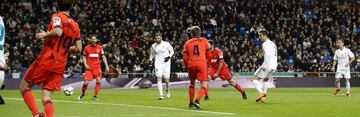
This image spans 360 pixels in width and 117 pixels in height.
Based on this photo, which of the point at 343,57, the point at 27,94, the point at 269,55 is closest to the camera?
the point at 27,94

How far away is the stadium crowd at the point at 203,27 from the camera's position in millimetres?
40656

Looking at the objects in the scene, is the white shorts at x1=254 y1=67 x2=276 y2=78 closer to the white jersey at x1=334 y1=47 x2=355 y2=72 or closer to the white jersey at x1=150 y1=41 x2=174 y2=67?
the white jersey at x1=150 y1=41 x2=174 y2=67

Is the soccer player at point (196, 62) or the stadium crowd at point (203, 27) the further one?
the stadium crowd at point (203, 27)

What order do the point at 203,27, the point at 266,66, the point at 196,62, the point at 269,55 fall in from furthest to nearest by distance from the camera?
1. the point at 203,27
2. the point at 269,55
3. the point at 266,66
4. the point at 196,62

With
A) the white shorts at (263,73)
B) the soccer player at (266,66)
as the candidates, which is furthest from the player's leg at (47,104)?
the white shorts at (263,73)

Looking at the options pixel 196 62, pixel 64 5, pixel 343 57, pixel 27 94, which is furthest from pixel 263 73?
pixel 64 5

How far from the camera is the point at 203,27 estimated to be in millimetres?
48531

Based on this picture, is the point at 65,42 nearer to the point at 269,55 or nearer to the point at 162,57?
the point at 269,55

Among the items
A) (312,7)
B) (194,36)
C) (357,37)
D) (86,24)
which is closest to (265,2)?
(312,7)

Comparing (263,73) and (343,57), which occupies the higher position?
(343,57)

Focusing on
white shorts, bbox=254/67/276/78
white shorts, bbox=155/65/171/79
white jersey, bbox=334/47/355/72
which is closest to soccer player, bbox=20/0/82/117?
white shorts, bbox=254/67/276/78

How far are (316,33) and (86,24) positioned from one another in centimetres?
1816

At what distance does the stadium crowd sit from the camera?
133ft

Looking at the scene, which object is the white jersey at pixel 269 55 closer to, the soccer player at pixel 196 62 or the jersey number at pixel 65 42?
the soccer player at pixel 196 62
